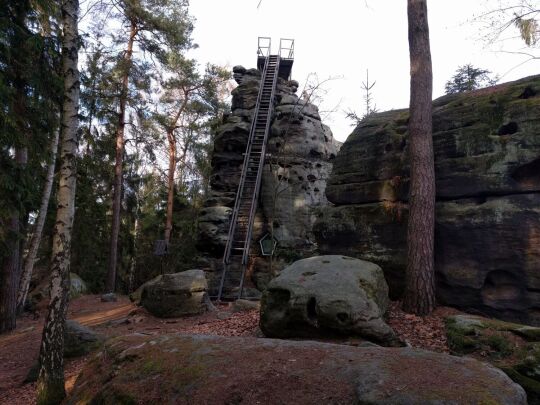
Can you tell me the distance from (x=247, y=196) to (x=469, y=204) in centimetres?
1008

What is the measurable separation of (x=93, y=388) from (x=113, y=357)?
0.40 metres

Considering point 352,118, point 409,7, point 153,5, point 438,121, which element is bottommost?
point 438,121

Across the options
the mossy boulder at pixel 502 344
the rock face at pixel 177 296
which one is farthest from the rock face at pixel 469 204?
the rock face at pixel 177 296

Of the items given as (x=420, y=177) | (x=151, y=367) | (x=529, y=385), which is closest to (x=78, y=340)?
(x=151, y=367)

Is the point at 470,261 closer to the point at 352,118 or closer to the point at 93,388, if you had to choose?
the point at 93,388

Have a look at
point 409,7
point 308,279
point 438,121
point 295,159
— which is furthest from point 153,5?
point 308,279

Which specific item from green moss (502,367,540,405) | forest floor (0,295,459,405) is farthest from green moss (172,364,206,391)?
green moss (502,367,540,405)

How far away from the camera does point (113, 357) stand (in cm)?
464

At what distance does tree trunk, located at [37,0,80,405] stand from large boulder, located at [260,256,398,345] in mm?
3302

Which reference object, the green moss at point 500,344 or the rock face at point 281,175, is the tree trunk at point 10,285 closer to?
the rock face at point 281,175

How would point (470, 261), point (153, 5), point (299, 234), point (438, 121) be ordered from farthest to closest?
point (153, 5)
point (299, 234)
point (438, 121)
point (470, 261)

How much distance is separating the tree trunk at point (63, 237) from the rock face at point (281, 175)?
961 cm

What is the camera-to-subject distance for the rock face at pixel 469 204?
23.3 feet

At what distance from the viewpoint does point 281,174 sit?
55.0 ft
